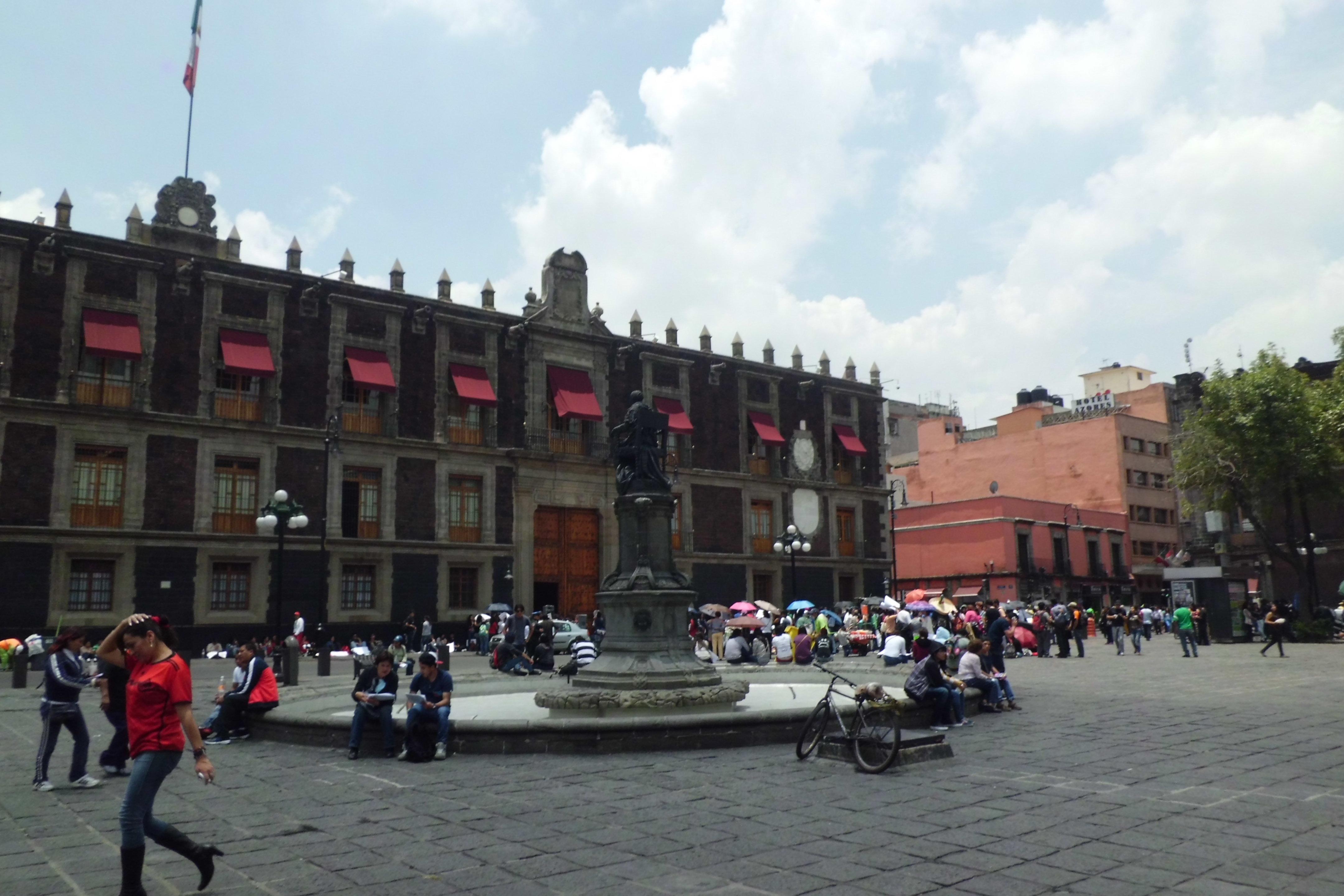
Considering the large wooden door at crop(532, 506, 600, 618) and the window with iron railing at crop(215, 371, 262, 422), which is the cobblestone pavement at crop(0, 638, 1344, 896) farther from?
the large wooden door at crop(532, 506, 600, 618)

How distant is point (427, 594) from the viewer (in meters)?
→ 34.2

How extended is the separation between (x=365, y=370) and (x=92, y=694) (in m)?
17.1

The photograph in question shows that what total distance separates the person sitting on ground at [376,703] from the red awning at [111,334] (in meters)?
23.1

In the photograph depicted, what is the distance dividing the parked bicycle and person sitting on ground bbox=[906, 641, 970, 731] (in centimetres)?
224

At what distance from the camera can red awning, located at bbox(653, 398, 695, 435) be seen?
4012 centimetres

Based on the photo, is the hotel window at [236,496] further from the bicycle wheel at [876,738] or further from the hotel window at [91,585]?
the bicycle wheel at [876,738]

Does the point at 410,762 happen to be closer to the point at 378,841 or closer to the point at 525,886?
the point at 378,841

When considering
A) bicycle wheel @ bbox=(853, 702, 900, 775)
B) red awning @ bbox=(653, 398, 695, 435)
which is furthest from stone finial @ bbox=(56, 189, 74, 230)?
bicycle wheel @ bbox=(853, 702, 900, 775)

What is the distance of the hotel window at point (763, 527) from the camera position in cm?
4291

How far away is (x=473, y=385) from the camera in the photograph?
35.9 meters

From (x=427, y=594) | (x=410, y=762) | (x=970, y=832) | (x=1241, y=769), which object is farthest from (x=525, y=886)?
(x=427, y=594)

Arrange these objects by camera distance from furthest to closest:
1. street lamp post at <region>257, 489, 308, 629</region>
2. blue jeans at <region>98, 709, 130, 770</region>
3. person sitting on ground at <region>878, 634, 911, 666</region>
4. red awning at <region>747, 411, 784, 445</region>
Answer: red awning at <region>747, 411, 784, 445</region>
street lamp post at <region>257, 489, 308, 629</region>
person sitting on ground at <region>878, 634, 911, 666</region>
blue jeans at <region>98, 709, 130, 770</region>

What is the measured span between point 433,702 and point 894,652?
11.2 m

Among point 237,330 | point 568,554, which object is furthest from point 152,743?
point 568,554
